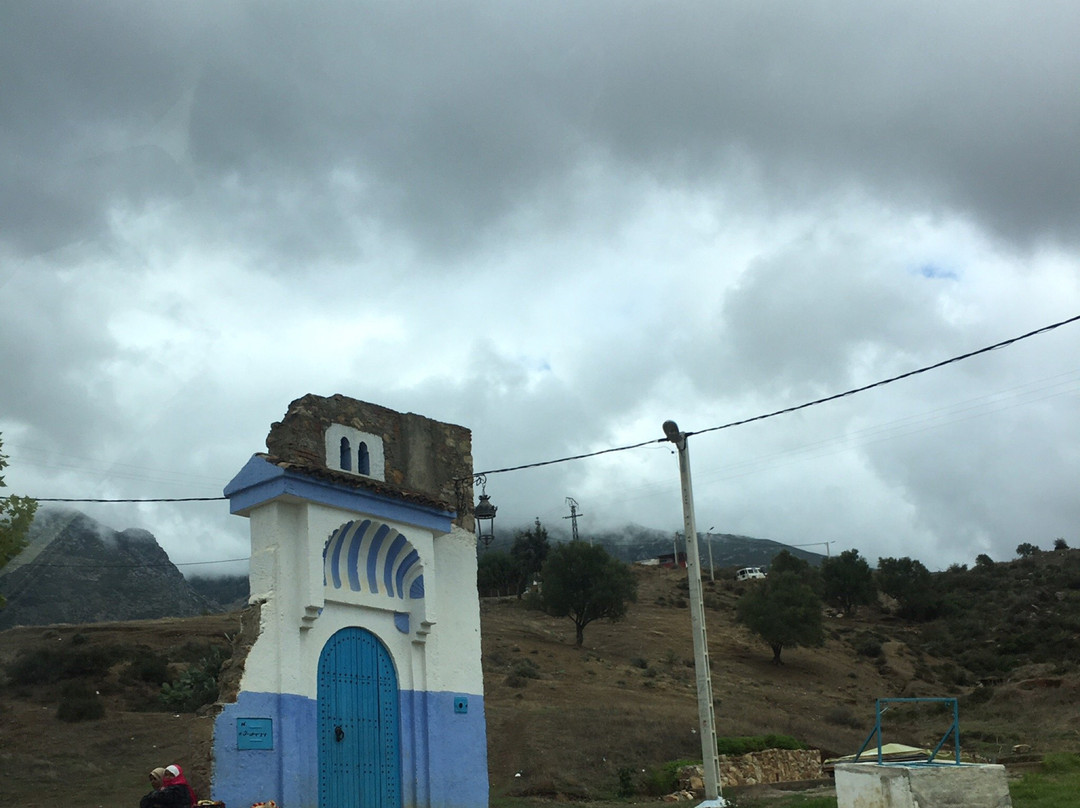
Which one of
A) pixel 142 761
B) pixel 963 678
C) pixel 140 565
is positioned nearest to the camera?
pixel 142 761

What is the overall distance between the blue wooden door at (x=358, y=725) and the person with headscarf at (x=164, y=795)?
300 cm

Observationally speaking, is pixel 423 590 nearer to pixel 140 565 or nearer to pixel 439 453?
pixel 439 453

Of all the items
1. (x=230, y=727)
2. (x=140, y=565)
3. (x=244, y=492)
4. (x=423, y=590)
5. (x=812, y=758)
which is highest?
(x=140, y=565)

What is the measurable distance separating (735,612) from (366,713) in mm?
55554

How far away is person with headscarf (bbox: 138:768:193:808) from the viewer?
1025 cm

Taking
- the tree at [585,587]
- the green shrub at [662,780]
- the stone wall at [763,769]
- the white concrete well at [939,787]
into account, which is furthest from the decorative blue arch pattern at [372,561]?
the tree at [585,587]

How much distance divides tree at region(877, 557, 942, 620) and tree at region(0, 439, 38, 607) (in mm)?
59392

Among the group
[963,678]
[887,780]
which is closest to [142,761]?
[887,780]

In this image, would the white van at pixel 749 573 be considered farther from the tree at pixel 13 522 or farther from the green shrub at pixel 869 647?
the tree at pixel 13 522

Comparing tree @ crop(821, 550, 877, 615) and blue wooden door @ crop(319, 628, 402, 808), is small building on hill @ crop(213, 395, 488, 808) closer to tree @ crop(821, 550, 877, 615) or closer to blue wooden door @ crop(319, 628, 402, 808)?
blue wooden door @ crop(319, 628, 402, 808)

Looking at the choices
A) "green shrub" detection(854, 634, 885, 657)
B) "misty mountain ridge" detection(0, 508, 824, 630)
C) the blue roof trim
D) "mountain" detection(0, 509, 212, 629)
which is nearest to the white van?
"misty mountain ridge" detection(0, 508, 824, 630)

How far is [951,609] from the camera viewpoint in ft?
226

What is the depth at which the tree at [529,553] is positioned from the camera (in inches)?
3123

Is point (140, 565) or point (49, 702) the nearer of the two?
point (49, 702)
